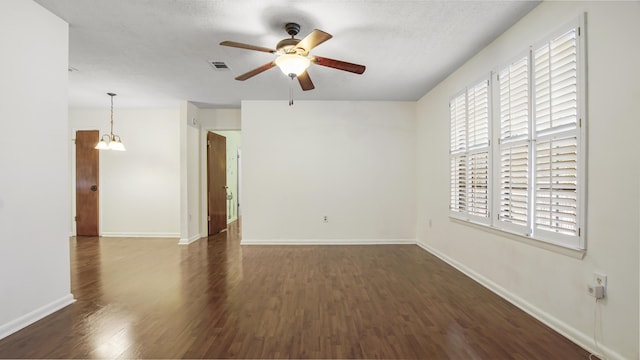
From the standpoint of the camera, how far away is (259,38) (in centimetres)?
279

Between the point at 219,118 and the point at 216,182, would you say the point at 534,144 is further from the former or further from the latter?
the point at 216,182

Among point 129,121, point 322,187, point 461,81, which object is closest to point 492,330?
point 461,81

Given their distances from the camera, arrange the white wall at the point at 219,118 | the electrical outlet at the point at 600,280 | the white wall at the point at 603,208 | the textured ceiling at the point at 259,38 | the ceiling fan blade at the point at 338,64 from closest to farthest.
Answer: the white wall at the point at 603,208 < the electrical outlet at the point at 600,280 < the textured ceiling at the point at 259,38 < the ceiling fan blade at the point at 338,64 < the white wall at the point at 219,118

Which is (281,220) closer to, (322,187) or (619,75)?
(322,187)

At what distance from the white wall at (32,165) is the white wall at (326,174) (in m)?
2.74

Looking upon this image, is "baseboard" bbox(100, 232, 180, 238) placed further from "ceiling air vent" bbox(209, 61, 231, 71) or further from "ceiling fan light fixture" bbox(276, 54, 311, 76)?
"ceiling fan light fixture" bbox(276, 54, 311, 76)

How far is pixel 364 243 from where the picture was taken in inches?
199

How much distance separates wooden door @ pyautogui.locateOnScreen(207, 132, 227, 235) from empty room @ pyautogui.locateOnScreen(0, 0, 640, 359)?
4.14ft

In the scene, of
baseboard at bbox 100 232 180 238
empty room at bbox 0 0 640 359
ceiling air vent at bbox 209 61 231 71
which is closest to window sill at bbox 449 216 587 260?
empty room at bbox 0 0 640 359

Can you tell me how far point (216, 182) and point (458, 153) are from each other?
15.6ft

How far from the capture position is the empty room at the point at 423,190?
1.83 m

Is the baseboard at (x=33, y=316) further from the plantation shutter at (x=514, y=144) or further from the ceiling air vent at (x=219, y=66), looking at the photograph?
the plantation shutter at (x=514, y=144)

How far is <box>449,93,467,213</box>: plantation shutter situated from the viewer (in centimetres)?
347

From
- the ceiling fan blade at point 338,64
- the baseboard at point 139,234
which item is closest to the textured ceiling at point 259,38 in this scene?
the ceiling fan blade at point 338,64
